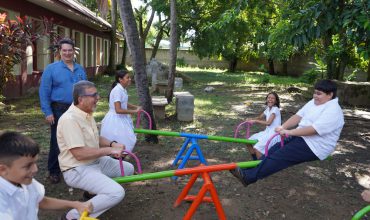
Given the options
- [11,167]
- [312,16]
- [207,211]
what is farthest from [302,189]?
[11,167]

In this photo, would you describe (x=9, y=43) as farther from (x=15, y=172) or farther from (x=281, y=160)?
(x=15, y=172)

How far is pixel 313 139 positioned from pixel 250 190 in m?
1.13

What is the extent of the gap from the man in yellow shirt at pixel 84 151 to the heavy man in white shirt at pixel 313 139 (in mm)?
1352

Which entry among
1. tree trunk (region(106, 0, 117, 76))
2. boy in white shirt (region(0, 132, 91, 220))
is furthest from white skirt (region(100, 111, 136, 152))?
tree trunk (region(106, 0, 117, 76))

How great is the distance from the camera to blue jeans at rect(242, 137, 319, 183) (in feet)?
12.6

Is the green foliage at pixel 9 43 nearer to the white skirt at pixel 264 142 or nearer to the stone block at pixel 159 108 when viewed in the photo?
the stone block at pixel 159 108

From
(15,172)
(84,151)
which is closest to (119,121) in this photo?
(84,151)

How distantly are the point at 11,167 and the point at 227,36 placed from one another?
18.5m

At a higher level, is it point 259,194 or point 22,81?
point 22,81

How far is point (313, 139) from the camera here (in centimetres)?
390

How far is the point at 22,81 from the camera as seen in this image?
36.9ft

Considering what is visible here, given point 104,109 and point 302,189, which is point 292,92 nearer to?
point 104,109

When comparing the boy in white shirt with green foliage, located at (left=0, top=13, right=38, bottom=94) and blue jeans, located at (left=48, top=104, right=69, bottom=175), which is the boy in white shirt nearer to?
blue jeans, located at (left=48, top=104, right=69, bottom=175)

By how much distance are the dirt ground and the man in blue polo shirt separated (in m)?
0.89
